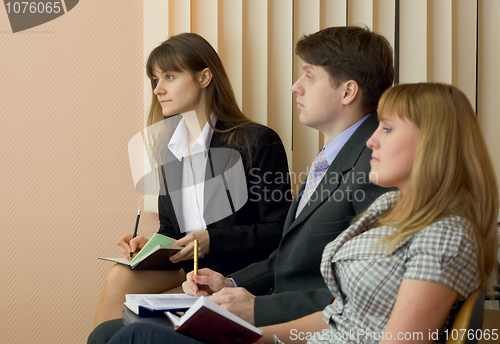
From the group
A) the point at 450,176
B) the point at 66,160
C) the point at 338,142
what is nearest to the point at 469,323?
the point at 450,176

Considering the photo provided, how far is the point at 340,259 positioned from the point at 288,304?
272 mm

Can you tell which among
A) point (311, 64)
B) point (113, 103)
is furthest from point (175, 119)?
point (311, 64)

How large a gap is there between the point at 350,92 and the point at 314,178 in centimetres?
30

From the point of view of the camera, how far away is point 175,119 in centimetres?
223

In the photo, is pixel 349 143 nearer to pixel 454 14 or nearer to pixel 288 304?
pixel 288 304

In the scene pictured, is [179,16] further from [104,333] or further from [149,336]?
[149,336]

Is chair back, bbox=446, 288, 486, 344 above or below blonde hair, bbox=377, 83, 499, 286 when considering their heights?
below

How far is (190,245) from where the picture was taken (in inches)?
68.4

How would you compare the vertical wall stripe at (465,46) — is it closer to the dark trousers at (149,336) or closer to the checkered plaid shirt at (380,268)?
the checkered plaid shirt at (380,268)

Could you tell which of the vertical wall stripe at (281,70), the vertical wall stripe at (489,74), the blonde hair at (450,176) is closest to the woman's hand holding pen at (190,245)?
the vertical wall stripe at (281,70)

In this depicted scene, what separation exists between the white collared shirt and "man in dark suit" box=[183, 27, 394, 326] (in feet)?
1.60

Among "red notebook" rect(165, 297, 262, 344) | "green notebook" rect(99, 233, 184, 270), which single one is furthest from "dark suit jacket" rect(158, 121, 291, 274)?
"red notebook" rect(165, 297, 262, 344)

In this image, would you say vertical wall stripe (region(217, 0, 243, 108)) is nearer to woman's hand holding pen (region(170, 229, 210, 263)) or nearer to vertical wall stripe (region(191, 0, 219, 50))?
vertical wall stripe (region(191, 0, 219, 50))

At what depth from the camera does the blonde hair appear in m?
0.95
